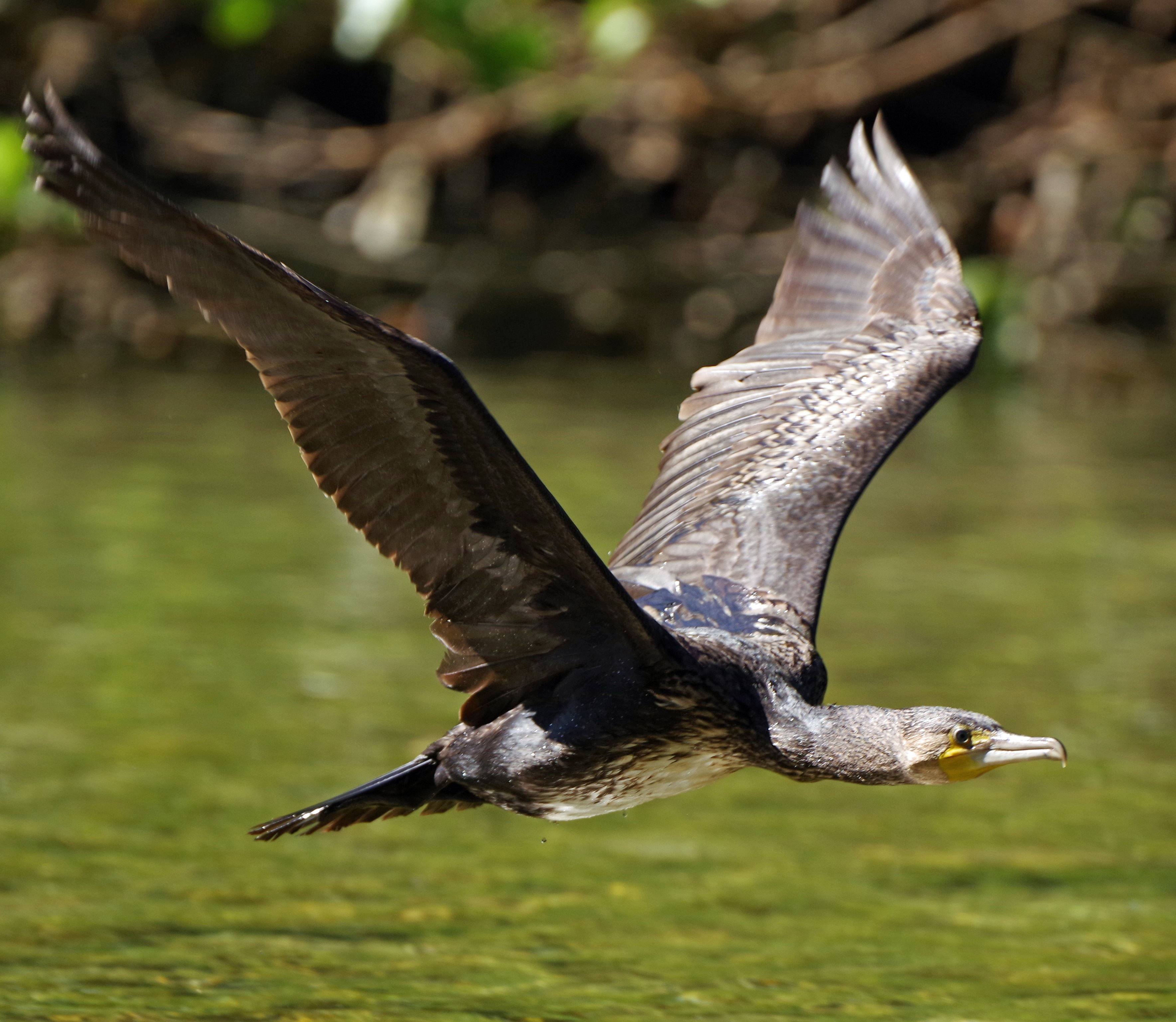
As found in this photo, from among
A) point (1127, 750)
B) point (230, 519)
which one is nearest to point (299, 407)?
point (1127, 750)

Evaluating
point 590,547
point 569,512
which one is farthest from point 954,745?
point 569,512

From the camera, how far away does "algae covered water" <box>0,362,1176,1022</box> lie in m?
3.63

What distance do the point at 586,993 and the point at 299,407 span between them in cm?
129

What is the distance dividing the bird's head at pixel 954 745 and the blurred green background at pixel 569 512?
1.53ft

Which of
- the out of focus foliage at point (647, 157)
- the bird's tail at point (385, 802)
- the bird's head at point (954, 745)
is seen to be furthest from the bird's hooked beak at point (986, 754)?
the out of focus foliage at point (647, 157)

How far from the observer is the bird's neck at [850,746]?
3572 mm

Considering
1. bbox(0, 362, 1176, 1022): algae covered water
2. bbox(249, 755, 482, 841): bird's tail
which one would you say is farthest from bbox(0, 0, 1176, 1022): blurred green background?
bbox(249, 755, 482, 841): bird's tail

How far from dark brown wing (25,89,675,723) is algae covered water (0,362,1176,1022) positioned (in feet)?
2.12

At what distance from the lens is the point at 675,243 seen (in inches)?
553

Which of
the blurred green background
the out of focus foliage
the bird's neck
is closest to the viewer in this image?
the bird's neck

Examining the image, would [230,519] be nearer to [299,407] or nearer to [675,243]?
[299,407]

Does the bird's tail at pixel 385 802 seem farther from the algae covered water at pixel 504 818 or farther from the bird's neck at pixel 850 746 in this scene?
the bird's neck at pixel 850 746

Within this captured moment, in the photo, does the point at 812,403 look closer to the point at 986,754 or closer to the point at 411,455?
the point at 986,754

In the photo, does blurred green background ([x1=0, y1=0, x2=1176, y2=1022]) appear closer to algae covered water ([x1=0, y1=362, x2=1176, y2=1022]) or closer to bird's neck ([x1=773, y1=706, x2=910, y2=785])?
algae covered water ([x1=0, y1=362, x2=1176, y2=1022])
